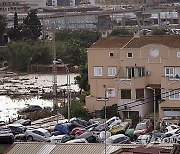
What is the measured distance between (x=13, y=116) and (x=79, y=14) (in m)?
35.6

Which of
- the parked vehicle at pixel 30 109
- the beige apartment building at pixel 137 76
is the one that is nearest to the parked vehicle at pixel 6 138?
the beige apartment building at pixel 137 76

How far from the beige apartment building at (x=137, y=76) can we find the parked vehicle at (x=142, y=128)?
1.24 meters

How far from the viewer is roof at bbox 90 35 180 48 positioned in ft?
52.7

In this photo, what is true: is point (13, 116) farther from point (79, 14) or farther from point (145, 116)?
point (79, 14)

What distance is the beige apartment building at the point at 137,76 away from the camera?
15422mm

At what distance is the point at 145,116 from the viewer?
15.4m

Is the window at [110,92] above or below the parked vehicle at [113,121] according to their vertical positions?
above

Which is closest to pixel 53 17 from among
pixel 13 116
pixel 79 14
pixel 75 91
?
pixel 79 14

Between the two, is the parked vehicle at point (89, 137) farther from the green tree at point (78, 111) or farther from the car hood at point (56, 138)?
the green tree at point (78, 111)

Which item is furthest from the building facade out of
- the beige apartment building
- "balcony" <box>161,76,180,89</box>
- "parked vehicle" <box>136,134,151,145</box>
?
"parked vehicle" <box>136,134,151,145</box>

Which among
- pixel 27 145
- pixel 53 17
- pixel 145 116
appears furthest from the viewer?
pixel 53 17

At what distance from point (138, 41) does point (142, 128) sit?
3158 millimetres

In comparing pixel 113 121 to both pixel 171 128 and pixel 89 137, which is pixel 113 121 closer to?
pixel 171 128

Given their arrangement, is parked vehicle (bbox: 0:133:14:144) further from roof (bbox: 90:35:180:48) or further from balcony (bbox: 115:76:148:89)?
roof (bbox: 90:35:180:48)
